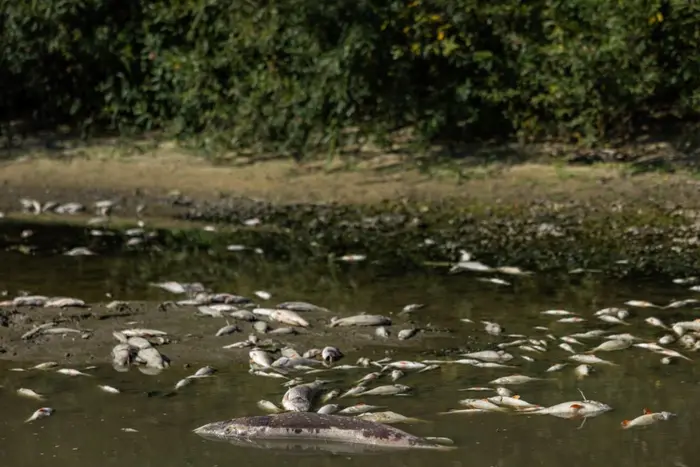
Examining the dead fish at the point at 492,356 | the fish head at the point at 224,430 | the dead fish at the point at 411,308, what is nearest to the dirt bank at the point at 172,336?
the dead fish at the point at 411,308

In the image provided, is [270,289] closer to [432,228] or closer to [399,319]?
[399,319]

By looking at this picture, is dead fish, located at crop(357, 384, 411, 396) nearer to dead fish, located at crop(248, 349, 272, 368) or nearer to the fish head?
dead fish, located at crop(248, 349, 272, 368)

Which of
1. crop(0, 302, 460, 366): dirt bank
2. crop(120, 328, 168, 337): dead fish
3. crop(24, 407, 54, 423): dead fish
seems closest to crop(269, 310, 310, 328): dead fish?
crop(0, 302, 460, 366): dirt bank

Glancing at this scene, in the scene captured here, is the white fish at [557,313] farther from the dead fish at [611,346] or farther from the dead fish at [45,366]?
the dead fish at [45,366]

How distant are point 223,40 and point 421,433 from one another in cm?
839

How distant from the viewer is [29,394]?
20.4ft

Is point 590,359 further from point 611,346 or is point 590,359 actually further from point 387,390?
point 387,390

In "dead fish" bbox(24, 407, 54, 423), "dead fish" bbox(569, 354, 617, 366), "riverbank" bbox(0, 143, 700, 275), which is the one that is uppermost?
"dead fish" bbox(569, 354, 617, 366)

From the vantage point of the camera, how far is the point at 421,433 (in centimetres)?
566

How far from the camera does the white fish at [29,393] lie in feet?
20.3

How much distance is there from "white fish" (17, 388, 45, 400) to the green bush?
6621 millimetres

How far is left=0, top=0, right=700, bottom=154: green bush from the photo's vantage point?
12188 millimetres

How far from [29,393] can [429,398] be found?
5.94ft

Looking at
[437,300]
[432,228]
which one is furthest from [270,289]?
[432,228]
